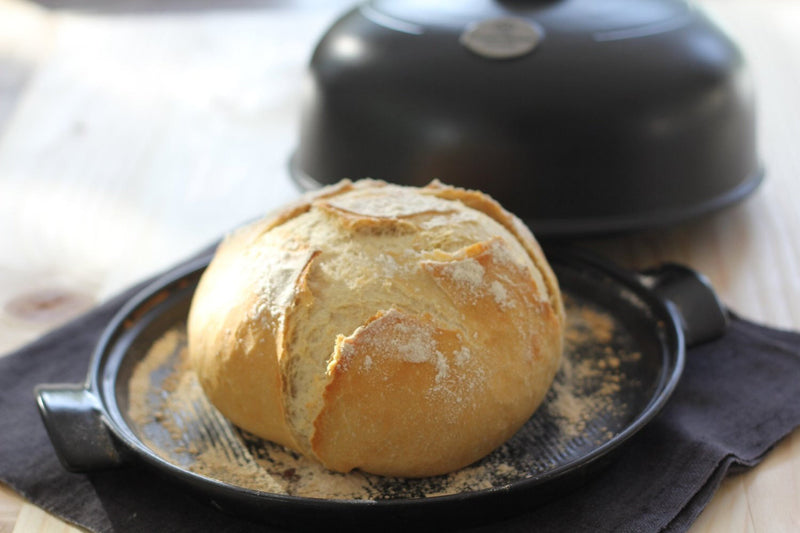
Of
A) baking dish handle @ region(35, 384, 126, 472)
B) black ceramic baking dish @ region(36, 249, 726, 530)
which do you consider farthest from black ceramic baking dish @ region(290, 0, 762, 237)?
baking dish handle @ region(35, 384, 126, 472)

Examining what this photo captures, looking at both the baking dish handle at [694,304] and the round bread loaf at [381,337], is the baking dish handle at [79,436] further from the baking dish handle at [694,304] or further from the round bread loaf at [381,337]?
the baking dish handle at [694,304]

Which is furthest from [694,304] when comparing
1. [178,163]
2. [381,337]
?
[178,163]

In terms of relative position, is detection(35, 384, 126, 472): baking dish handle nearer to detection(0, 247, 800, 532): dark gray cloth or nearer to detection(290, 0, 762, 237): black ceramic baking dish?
detection(0, 247, 800, 532): dark gray cloth

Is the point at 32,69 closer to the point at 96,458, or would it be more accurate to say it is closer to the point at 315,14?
the point at 315,14

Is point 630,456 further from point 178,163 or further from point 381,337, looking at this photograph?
point 178,163

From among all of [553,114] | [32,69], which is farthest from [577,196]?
[32,69]

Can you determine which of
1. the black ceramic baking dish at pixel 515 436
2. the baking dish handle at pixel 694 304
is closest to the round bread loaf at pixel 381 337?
the black ceramic baking dish at pixel 515 436
